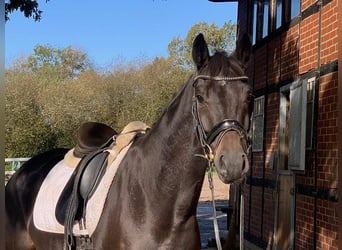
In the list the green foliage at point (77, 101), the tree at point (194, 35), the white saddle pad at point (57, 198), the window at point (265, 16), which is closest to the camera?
the white saddle pad at point (57, 198)

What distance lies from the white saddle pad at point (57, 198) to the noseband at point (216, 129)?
0.78 metres

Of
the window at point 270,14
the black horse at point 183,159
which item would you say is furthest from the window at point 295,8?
the black horse at point 183,159

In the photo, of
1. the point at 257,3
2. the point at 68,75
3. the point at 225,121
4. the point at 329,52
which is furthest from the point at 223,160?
the point at 68,75

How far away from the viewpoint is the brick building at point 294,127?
4871 mm

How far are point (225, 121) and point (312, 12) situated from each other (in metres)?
3.75

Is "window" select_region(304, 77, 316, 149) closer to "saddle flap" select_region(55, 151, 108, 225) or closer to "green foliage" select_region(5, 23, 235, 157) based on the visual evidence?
"saddle flap" select_region(55, 151, 108, 225)

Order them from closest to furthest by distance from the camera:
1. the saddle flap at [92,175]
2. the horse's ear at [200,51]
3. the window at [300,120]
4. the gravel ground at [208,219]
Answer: the horse's ear at [200,51], the saddle flap at [92,175], the window at [300,120], the gravel ground at [208,219]

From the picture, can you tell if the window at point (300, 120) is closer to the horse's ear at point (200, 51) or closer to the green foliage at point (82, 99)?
the horse's ear at point (200, 51)

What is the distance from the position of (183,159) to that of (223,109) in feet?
1.47

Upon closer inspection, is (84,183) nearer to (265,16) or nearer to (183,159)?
(183,159)

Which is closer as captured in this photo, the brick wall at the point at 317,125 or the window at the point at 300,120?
the brick wall at the point at 317,125

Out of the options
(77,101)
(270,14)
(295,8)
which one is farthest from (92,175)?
(77,101)

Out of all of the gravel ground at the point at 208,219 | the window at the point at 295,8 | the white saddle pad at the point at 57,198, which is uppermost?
the window at the point at 295,8

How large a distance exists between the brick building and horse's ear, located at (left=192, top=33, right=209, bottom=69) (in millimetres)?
1707
